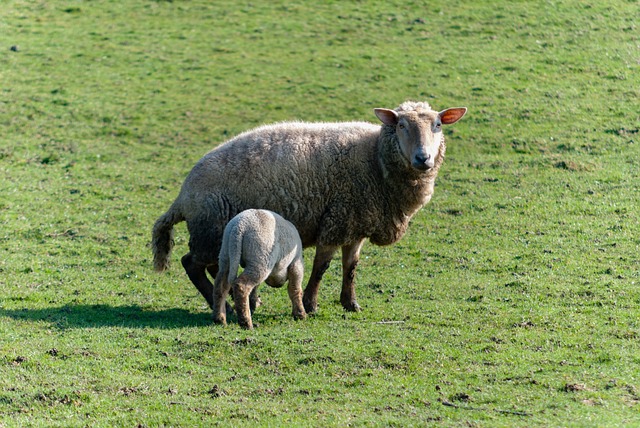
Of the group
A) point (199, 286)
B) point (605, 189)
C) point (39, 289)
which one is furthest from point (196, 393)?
point (605, 189)

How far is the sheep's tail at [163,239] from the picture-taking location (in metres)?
12.4

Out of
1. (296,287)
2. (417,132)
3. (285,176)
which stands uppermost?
(417,132)

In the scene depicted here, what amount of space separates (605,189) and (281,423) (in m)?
11.2

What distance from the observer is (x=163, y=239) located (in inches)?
496

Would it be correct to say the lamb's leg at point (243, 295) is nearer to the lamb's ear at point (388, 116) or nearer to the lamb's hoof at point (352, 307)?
the lamb's hoof at point (352, 307)

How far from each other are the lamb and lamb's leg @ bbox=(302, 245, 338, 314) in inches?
18.6

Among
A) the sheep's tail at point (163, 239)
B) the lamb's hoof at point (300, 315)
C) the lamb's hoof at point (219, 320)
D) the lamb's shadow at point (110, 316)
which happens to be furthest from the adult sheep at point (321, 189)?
the lamb's hoof at point (219, 320)

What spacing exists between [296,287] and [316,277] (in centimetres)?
64

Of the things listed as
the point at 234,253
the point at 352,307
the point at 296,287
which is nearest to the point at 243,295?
the point at 234,253

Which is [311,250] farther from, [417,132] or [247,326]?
[247,326]

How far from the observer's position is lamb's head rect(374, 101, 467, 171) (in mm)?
11336

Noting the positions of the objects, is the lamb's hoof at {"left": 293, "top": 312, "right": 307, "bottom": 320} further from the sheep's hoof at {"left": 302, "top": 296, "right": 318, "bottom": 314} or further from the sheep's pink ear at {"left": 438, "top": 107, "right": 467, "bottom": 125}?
A: the sheep's pink ear at {"left": 438, "top": 107, "right": 467, "bottom": 125}

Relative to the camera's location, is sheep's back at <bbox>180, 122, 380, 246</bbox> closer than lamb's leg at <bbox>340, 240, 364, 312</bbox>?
Yes

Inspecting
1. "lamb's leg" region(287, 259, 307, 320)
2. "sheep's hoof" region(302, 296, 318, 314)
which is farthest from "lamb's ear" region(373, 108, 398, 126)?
"sheep's hoof" region(302, 296, 318, 314)
